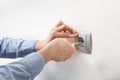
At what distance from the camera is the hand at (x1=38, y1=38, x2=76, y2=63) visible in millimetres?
551

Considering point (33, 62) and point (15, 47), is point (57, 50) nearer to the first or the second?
point (33, 62)

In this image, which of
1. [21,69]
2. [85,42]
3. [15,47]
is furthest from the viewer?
[15,47]

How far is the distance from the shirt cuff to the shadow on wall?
0.50 ft

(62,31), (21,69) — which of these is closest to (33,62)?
(21,69)

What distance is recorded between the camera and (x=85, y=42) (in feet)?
2.00

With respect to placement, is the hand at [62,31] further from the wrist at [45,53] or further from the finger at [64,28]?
the wrist at [45,53]

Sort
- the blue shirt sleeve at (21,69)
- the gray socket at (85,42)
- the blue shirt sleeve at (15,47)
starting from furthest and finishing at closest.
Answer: the blue shirt sleeve at (15,47), the gray socket at (85,42), the blue shirt sleeve at (21,69)

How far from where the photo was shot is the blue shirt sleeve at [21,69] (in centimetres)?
47

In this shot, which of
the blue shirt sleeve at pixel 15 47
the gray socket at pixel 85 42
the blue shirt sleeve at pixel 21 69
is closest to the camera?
the blue shirt sleeve at pixel 21 69

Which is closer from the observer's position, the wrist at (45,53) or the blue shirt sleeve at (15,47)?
the wrist at (45,53)

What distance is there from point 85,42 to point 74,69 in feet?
0.34

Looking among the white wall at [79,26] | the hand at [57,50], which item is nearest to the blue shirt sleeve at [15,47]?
the white wall at [79,26]

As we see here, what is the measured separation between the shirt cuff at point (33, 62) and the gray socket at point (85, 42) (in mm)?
147

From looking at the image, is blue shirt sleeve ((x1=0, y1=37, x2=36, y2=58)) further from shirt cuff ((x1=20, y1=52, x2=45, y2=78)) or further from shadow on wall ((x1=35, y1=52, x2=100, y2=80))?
shirt cuff ((x1=20, y1=52, x2=45, y2=78))
